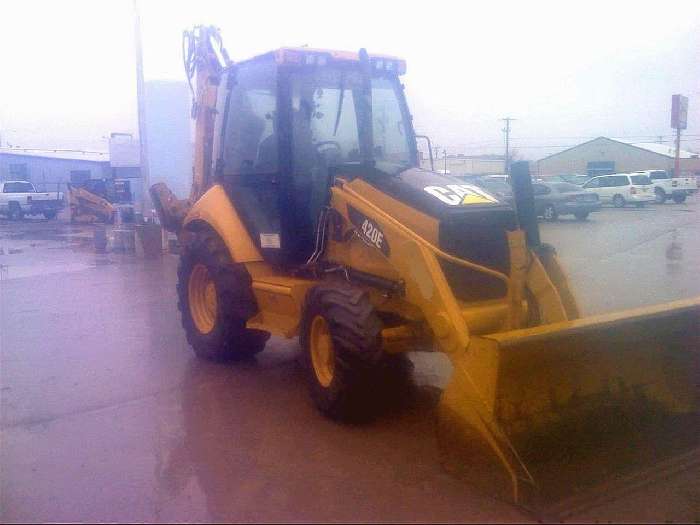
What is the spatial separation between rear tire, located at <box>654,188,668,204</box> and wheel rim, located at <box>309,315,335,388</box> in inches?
1420

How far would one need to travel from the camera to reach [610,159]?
6950cm

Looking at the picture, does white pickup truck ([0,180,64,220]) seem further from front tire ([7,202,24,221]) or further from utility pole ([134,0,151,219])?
utility pole ([134,0,151,219])

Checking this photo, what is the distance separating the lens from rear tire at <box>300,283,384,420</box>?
18.0 feet

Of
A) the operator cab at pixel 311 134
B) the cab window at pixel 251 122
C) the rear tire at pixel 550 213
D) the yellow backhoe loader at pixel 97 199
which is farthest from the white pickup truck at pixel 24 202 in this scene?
the operator cab at pixel 311 134

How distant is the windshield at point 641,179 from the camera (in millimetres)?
36750

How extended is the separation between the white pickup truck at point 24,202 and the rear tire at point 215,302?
2841 centimetres

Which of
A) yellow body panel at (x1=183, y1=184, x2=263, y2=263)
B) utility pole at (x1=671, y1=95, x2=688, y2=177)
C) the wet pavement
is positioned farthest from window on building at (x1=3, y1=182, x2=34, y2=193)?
utility pole at (x1=671, y1=95, x2=688, y2=177)

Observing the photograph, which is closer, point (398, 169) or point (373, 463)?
point (373, 463)

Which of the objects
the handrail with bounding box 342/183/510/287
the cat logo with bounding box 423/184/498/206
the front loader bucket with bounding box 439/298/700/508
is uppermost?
the cat logo with bounding box 423/184/498/206

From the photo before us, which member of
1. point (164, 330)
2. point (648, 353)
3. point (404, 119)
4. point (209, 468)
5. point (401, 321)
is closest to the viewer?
point (209, 468)

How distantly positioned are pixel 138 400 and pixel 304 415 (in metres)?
1.58

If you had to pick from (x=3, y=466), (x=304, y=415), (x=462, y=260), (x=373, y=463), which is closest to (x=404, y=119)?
(x=462, y=260)

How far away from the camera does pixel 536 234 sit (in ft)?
17.8

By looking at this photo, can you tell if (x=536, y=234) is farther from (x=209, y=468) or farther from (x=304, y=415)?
(x=209, y=468)
